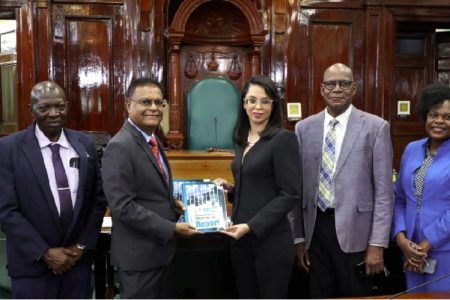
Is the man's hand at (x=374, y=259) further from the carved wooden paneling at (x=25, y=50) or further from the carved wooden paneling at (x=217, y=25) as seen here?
the carved wooden paneling at (x=25, y=50)

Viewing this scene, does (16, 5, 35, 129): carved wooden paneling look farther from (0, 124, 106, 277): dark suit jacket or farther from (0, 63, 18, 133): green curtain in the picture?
(0, 124, 106, 277): dark suit jacket

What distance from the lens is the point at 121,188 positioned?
1.61 meters

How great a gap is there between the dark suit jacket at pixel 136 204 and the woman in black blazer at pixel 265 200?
10.8 inches

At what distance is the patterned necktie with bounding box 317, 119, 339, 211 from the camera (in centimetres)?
201

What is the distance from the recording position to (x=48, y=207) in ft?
6.01

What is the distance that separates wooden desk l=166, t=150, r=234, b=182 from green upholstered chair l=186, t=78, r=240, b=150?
971 mm

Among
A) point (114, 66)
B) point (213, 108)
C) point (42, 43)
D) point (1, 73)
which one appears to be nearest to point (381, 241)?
point (213, 108)

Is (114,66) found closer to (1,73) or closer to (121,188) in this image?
(1,73)

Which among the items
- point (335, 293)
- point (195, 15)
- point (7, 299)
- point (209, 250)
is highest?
point (195, 15)

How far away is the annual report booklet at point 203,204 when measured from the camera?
1739 mm

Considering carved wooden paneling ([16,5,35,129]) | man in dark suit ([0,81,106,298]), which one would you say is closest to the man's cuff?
man in dark suit ([0,81,106,298])

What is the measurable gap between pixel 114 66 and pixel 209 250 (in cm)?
346

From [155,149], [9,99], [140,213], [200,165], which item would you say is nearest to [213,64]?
[200,165]

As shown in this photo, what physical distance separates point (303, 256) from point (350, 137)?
1.91 ft
